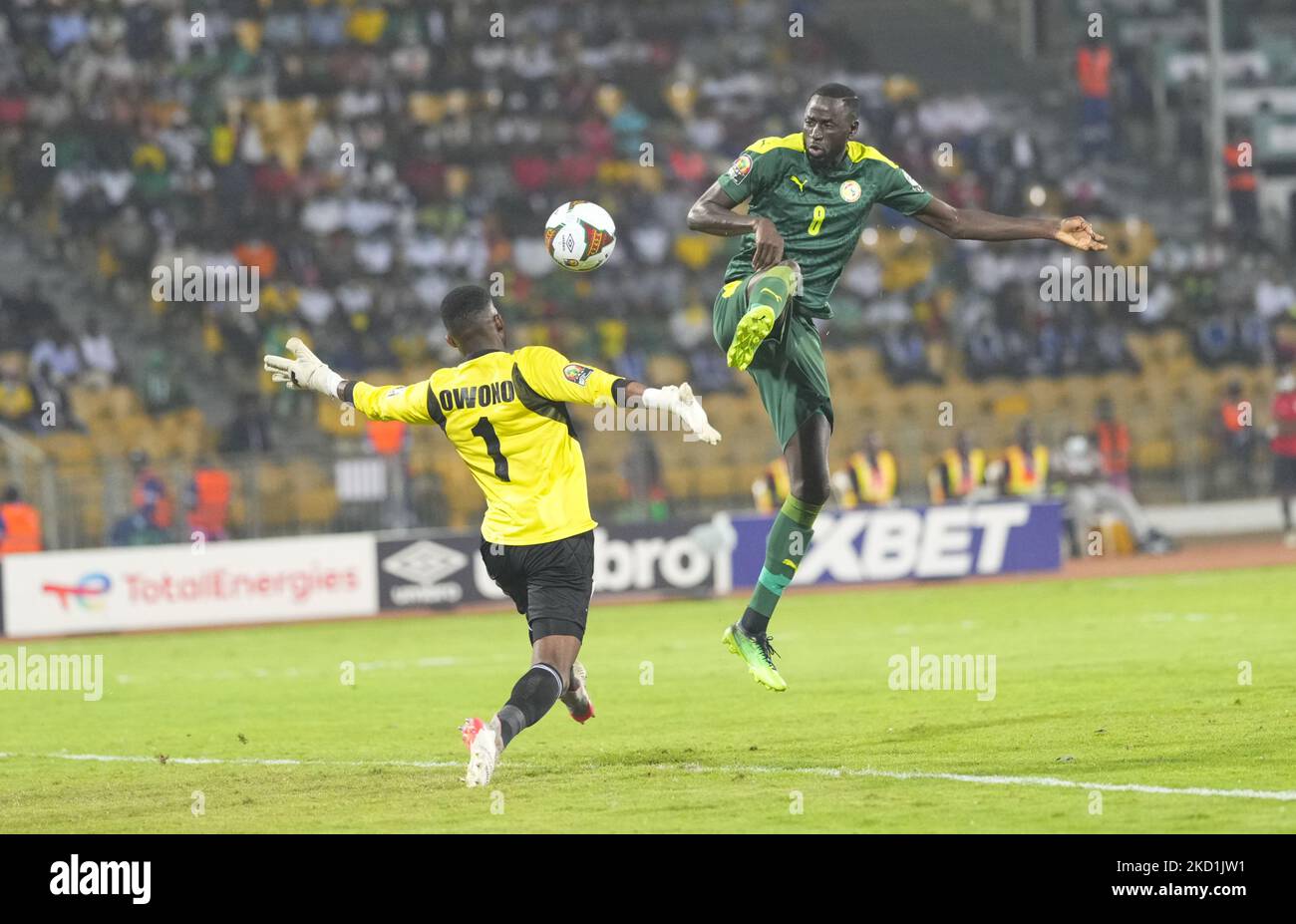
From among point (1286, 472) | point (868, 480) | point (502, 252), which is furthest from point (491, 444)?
point (1286, 472)

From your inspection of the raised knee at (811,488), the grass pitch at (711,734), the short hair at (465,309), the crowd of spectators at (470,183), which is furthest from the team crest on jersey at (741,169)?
the crowd of spectators at (470,183)

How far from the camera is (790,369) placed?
10.9m

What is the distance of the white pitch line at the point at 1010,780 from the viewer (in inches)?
332

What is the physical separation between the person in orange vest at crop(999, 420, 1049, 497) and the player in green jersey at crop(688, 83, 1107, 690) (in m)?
14.5

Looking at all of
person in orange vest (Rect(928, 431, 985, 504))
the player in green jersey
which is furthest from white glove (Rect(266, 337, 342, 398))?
person in orange vest (Rect(928, 431, 985, 504))

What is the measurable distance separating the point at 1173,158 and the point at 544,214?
11666 mm

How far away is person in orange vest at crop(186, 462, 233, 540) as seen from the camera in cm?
2275

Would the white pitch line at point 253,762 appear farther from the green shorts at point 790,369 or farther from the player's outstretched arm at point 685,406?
the player's outstretched arm at point 685,406

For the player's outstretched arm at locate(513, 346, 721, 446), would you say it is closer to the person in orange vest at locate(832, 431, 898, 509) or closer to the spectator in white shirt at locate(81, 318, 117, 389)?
the person in orange vest at locate(832, 431, 898, 509)

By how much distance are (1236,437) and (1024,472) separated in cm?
382

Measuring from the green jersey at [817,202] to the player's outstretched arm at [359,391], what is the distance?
6.97 ft

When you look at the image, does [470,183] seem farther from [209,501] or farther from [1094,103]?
[1094,103]

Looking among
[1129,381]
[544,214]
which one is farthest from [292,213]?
[1129,381]

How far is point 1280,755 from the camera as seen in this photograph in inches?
370
